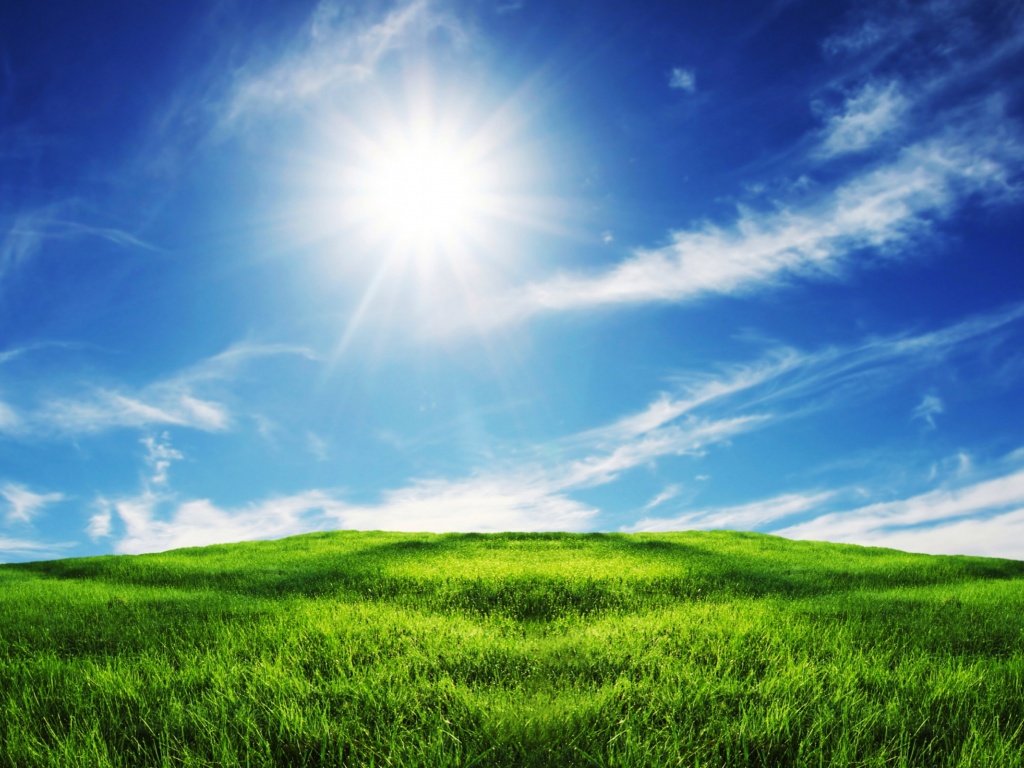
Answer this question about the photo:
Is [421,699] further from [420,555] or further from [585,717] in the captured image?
[420,555]

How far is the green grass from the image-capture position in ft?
11.3

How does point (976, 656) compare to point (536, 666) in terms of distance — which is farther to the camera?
point (976, 656)

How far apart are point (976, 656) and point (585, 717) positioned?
4248 millimetres

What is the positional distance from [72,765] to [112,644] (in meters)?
3.09

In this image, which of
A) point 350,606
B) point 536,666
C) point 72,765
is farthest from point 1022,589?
point 72,765

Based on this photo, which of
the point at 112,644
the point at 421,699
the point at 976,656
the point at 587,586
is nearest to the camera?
the point at 421,699

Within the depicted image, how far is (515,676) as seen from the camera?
176 inches

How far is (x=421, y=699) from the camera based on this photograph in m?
3.98

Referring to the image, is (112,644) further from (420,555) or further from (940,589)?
(940,589)

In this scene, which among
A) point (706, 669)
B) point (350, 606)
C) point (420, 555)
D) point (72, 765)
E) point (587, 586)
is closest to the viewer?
point (72, 765)

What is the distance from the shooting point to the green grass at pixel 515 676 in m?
3.44

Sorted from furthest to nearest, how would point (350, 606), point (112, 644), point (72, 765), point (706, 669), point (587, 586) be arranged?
point (587, 586)
point (350, 606)
point (112, 644)
point (706, 669)
point (72, 765)

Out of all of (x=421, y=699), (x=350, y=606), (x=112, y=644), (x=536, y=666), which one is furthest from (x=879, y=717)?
(x=112, y=644)

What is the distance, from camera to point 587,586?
28.3 ft
